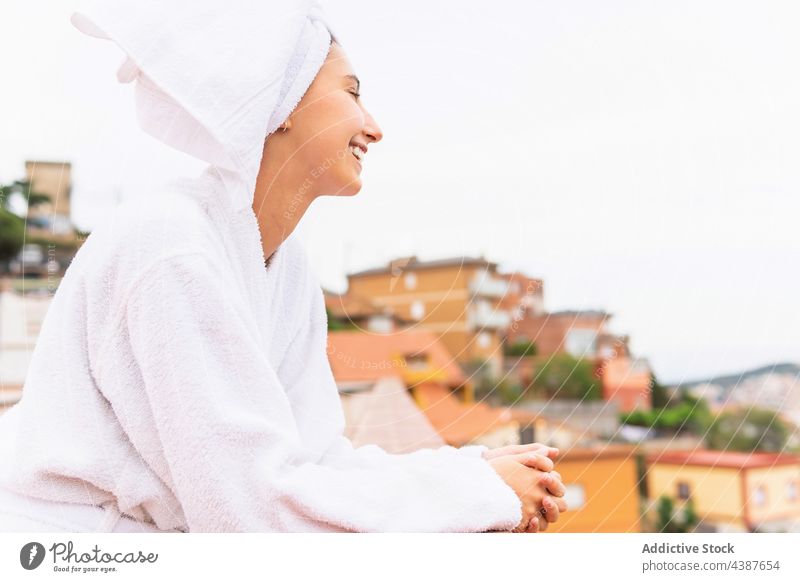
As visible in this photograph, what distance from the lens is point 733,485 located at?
39.6 inches

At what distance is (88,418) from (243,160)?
25cm

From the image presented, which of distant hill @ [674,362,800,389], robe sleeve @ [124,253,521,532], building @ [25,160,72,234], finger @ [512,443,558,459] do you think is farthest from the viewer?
distant hill @ [674,362,800,389]

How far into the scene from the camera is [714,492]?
99cm

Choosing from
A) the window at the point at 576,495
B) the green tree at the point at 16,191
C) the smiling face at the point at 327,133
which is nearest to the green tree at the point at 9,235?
the green tree at the point at 16,191

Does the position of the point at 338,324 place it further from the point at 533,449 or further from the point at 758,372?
the point at 758,372

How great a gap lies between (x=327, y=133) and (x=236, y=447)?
0.31m

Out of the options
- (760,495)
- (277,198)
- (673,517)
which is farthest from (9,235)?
(760,495)

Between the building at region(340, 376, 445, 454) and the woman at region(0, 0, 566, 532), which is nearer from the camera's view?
the woman at region(0, 0, 566, 532)

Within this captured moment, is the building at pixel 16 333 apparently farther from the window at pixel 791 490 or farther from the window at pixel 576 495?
the window at pixel 791 490

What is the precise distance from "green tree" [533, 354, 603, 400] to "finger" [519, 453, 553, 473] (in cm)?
26

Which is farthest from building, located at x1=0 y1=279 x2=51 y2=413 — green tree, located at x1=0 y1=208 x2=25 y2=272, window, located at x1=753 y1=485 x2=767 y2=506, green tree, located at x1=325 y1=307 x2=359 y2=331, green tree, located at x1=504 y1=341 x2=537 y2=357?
window, located at x1=753 y1=485 x2=767 y2=506

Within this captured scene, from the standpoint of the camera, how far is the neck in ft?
2.43

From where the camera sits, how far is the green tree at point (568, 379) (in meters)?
0.93

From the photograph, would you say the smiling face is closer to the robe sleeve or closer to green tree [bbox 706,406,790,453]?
the robe sleeve
